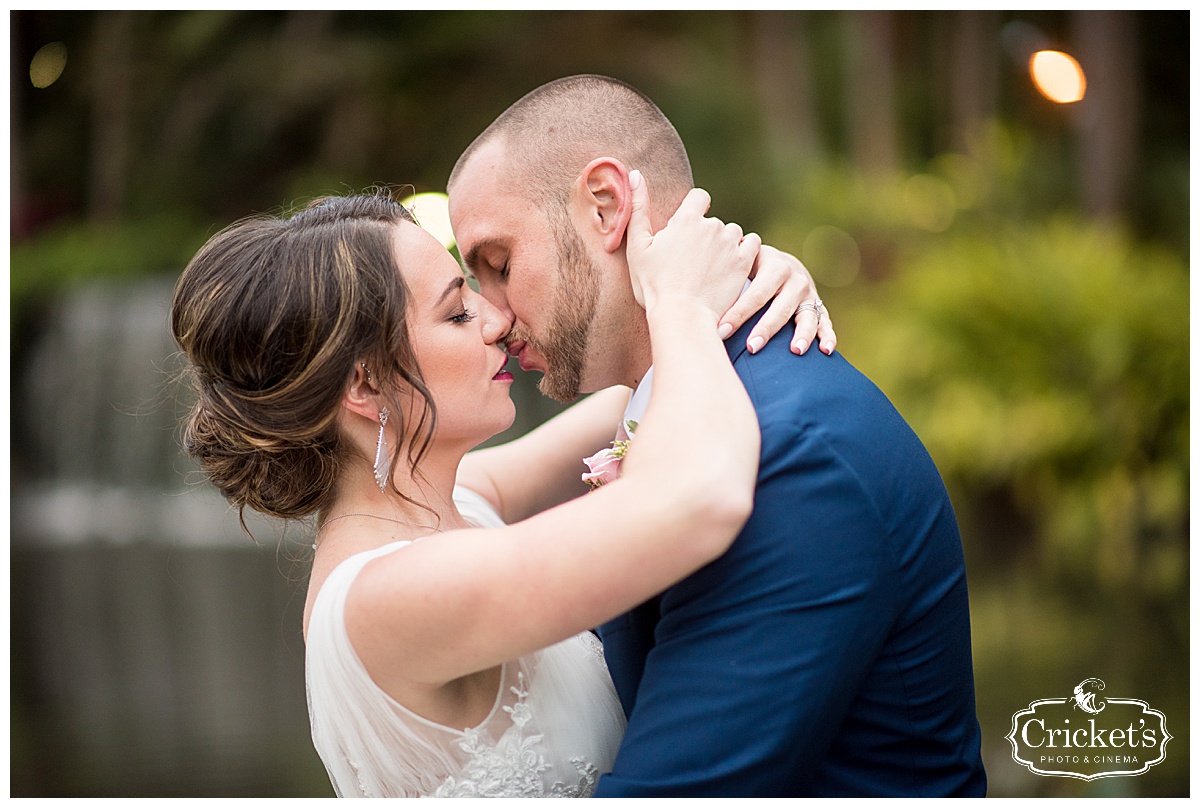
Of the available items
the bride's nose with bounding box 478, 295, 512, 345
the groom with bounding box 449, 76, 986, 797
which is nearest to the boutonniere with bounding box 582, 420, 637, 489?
the groom with bounding box 449, 76, 986, 797

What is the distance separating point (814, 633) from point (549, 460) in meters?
1.27

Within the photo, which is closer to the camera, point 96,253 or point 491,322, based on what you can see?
point 491,322

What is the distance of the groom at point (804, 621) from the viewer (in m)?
1.76

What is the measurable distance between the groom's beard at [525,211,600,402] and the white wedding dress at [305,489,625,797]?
56cm

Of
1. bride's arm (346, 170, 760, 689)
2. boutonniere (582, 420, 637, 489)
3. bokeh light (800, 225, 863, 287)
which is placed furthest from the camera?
bokeh light (800, 225, 863, 287)

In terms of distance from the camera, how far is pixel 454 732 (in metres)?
2.04

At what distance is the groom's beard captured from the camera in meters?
2.34

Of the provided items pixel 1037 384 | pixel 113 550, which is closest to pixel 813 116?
pixel 1037 384

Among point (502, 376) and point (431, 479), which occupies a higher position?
point (502, 376)

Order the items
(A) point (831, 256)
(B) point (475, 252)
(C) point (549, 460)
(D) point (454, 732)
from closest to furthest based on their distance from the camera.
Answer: (D) point (454, 732), (B) point (475, 252), (C) point (549, 460), (A) point (831, 256)

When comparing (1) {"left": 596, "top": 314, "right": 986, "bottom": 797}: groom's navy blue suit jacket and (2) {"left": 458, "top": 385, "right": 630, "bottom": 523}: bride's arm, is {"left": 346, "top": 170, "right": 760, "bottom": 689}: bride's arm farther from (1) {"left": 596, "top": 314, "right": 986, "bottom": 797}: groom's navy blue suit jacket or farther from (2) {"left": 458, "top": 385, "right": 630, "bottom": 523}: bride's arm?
(2) {"left": 458, "top": 385, "right": 630, "bottom": 523}: bride's arm

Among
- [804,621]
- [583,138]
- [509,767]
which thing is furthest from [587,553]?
[583,138]

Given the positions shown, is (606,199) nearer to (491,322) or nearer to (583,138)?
(583,138)

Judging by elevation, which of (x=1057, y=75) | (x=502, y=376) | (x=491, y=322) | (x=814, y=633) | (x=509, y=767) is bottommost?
(x=509, y=767)
